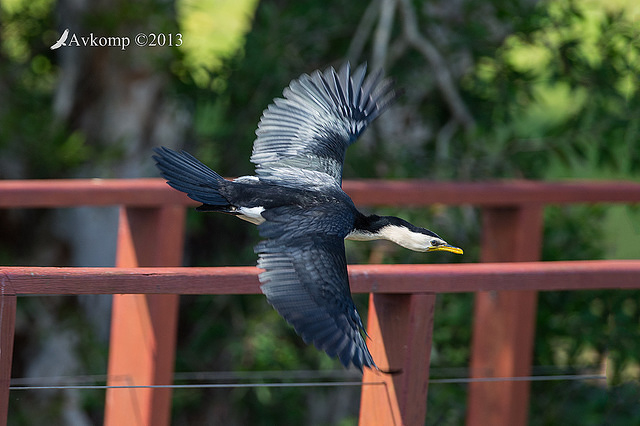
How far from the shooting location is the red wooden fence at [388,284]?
1.49 metres

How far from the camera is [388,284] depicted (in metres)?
1.57

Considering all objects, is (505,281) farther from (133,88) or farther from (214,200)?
(133,88)

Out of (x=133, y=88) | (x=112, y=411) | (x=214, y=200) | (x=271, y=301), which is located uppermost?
(x=133, y=88)

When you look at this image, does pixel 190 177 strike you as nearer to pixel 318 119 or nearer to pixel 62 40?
pixel 318 119

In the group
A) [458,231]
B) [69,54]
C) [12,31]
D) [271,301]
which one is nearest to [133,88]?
[69,54]

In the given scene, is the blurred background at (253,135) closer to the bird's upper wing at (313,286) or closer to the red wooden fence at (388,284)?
the red wooden fence at (388,284)

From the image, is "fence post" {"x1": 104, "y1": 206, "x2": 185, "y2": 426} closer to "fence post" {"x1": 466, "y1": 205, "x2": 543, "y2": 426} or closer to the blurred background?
"fence post" {"x1": 466, "y1": 205, "x2": 543, "y2": 426}

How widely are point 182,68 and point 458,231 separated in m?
1.59

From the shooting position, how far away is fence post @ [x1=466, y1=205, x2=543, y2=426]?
2.43m

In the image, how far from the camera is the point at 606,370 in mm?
3139

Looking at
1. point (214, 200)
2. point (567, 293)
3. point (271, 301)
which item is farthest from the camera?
point (567, 293)

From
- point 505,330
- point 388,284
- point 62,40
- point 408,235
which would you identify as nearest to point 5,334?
point 388,284

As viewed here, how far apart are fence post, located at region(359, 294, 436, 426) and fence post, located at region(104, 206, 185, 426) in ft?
2.56

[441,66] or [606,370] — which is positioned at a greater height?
[441,66]
